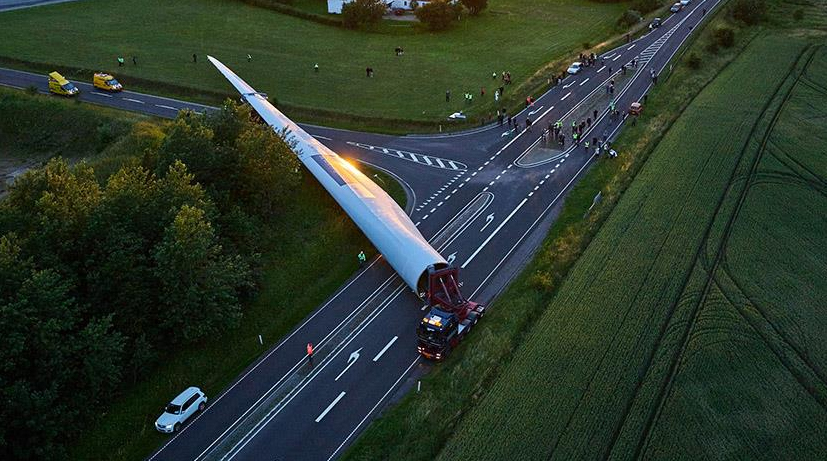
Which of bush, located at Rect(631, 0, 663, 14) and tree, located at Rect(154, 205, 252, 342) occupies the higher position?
bush, located at Rect(631, 0, 663, 14)

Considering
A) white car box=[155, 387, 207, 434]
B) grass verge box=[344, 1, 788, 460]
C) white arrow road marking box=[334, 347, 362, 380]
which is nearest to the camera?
grass verge box=[344, 1, 788, 460]

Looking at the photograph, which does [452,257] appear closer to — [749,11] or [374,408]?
[374,408]

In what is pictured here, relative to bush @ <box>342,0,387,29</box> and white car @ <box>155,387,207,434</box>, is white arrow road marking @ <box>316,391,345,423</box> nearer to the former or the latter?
white car @ <box>155,387,207,434</box>

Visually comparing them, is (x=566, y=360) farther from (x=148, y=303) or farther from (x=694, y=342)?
(x=148, y=303)

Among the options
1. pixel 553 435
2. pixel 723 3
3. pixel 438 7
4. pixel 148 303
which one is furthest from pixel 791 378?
pixel 723 3

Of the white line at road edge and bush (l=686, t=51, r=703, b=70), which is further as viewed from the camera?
bush (l=686, t=51, r=703, b=70)

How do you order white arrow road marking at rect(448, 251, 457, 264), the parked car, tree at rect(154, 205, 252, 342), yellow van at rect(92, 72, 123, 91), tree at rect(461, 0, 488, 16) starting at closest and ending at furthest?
tree at rect(154, 205, 252, 342), white arrow road marking at rect(448, 251, 457, 264), the parked car, yellow van at rect(92, 72, 123, 91), tree at rect(461, 0, 488, 16)

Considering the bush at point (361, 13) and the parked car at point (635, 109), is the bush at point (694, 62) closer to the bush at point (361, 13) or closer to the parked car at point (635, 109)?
the parked car at point (635, 109)

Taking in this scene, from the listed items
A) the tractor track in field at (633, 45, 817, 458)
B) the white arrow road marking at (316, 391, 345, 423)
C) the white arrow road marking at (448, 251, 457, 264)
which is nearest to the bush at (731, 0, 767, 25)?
the tractor track in field at (633, 45, 817, 458)

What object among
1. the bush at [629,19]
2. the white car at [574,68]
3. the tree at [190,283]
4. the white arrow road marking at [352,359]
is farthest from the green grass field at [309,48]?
the white arrow road marking at [352,359]
